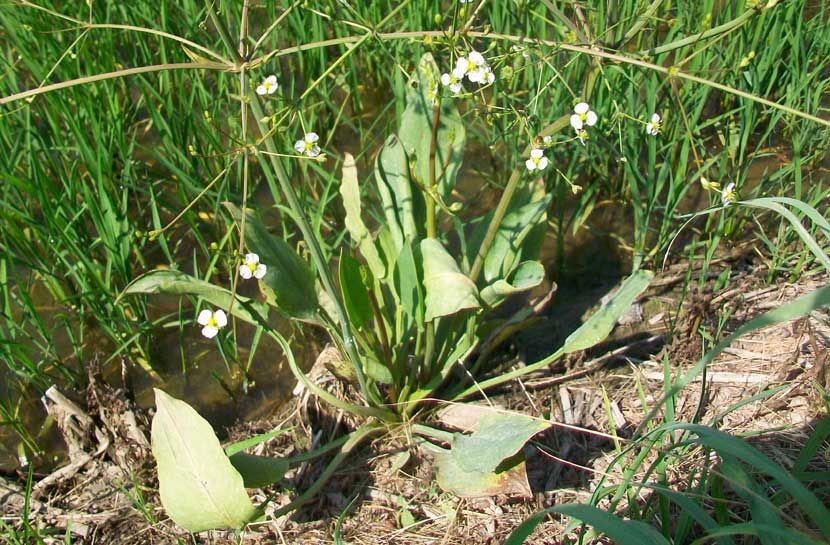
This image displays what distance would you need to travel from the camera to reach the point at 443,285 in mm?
1820

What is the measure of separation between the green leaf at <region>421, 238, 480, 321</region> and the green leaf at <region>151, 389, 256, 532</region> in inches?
23.7

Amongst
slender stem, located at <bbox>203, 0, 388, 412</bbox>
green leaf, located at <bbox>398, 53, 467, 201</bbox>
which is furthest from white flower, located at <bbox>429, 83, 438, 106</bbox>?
green leaf, located at <bbox>398, 53, 467, 201</bbox>

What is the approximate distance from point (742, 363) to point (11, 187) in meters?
2.33

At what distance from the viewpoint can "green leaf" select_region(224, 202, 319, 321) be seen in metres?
1.86

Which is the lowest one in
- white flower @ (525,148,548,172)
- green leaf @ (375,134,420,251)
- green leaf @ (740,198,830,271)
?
green leaf @ (375,134,420,251)

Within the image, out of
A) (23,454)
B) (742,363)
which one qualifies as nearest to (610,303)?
(742,363)

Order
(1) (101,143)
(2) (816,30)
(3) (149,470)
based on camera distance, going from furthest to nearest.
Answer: (2) (816,30) → (1) (101,143) → (3) (149,470)

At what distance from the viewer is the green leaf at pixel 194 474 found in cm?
163

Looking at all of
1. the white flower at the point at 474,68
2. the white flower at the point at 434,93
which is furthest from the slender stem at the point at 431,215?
the white flower at the point at 474,68

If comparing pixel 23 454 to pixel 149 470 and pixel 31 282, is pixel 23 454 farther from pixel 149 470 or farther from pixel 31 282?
pixel 31 282

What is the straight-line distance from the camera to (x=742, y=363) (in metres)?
2.14

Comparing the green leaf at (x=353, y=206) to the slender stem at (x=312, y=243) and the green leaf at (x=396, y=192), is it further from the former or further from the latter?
the slender stem at (x=312, y=243)

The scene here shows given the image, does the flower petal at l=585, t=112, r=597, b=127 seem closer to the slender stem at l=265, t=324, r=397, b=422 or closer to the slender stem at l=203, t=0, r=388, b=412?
the slender stem at l=203, t=0, r=388, b=412

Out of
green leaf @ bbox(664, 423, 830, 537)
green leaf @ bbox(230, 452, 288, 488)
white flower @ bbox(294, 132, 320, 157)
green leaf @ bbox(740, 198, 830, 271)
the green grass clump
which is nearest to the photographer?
green leaf @ bbox(664, 423, 830, 537)
